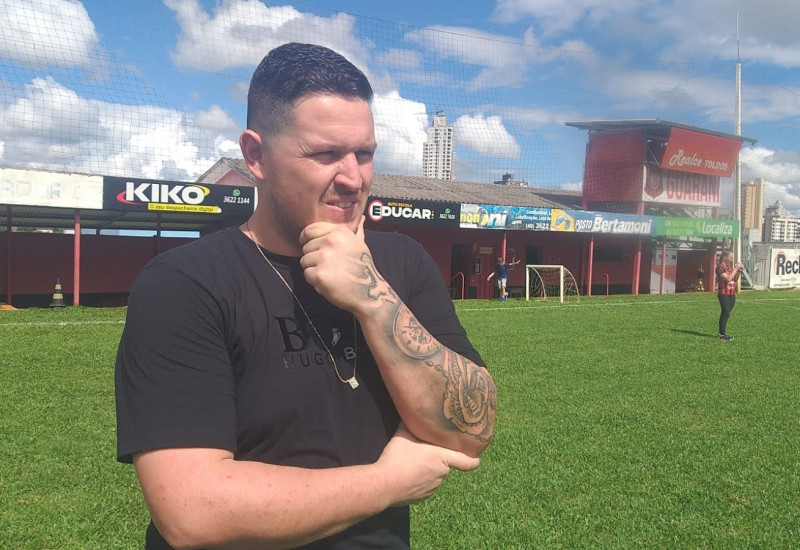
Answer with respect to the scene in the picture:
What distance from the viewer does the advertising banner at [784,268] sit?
115ft

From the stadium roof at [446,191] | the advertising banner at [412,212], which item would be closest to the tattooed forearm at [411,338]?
the advertising banner at [412,212]

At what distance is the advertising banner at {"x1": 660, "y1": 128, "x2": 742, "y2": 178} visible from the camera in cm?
3106

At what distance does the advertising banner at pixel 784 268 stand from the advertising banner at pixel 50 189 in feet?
114

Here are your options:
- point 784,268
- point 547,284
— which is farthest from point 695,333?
point 784,268

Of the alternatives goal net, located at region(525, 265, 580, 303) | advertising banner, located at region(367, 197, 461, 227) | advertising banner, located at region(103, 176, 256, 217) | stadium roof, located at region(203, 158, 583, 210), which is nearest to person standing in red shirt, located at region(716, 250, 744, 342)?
advertising banner, located at region(367, 197, 461, 227)

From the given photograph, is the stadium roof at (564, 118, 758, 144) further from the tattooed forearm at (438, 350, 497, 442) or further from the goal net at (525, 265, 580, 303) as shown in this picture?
the tattooed forearm at (438, 350, 497, 442)

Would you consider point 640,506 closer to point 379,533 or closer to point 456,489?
point 456,489

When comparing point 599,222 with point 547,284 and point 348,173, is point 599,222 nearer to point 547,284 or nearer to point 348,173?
point 547,284

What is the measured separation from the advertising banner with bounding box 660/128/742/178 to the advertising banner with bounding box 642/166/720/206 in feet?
1.74

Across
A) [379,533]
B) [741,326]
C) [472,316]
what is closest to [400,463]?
[379,533]

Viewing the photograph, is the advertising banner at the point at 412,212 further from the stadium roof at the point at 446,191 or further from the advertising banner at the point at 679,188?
the advertising banner at the point at 679,188

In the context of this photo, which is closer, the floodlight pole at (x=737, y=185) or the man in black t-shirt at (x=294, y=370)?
the man in black t-shirt at (x=294, y=370)

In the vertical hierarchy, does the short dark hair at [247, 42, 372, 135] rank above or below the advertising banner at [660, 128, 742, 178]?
below

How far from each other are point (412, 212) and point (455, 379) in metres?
20.5
